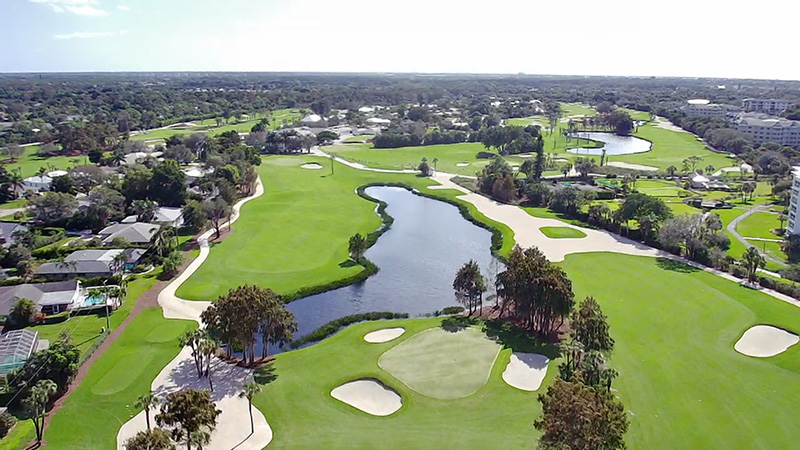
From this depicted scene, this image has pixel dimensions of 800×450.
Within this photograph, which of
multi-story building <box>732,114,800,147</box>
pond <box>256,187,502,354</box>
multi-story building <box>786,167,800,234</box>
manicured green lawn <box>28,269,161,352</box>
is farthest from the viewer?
multi-story building <box>732,114,800,147</box>

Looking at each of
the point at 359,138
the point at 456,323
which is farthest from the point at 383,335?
the point at 359,138

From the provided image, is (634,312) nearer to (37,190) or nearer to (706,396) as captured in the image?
(706,396)

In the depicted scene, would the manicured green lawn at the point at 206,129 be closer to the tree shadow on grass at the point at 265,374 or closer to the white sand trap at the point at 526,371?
the tree shadow on grass at the point at 265,374

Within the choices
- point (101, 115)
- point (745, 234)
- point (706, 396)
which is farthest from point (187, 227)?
point (101, 115)

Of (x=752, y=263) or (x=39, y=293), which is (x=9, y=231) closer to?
(x=39, y=293)

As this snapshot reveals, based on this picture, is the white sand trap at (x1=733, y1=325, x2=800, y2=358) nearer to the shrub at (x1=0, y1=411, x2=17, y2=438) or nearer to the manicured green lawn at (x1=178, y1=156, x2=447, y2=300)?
the manicured green lawn at (x1=178, y1=156, x2=447, y2=300)

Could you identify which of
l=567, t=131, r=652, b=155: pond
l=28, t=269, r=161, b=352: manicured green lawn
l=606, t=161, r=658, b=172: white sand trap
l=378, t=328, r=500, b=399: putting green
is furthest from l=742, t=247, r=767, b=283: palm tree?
l=567, t=131, r=652, b=155: pond

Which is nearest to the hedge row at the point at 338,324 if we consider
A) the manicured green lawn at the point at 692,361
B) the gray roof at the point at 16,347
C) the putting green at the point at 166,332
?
the putting green at the point at 166,332
